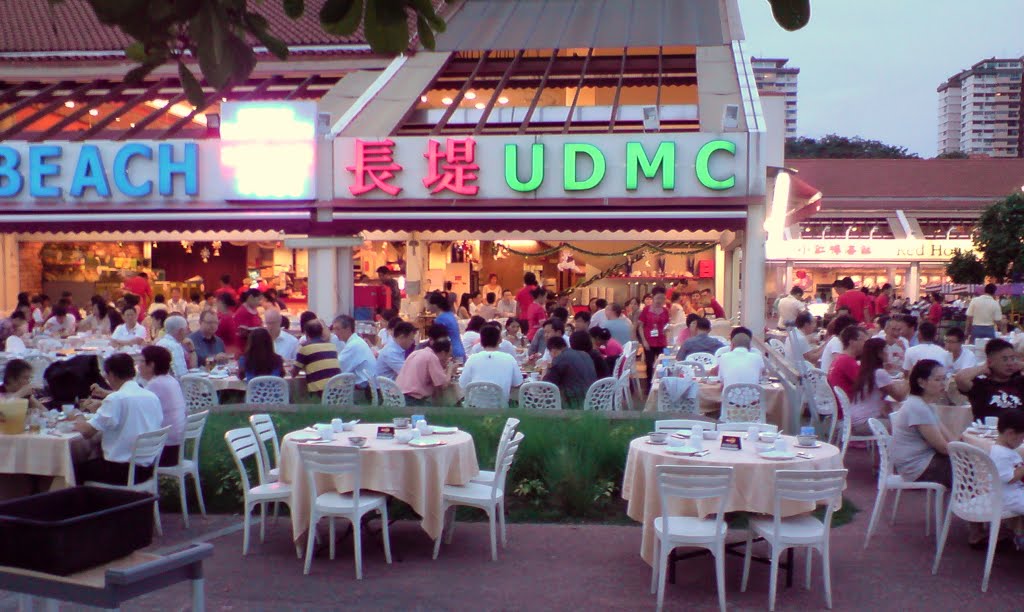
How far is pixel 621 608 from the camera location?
5.46 metres

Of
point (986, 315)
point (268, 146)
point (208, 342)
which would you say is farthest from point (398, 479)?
point (986, 315)

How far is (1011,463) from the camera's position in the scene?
594 cm

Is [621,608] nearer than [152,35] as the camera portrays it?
No

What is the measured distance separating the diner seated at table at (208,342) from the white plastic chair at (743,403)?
5.71 meters

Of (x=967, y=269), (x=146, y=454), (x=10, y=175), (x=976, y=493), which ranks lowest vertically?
(x=976, y=493)

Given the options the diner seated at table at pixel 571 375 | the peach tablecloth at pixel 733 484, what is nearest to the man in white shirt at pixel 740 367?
the diner seated at table at pixel 571 375

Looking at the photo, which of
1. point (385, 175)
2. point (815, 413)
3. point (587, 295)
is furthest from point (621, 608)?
point (587, 295)

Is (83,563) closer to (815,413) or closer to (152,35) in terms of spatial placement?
(152,35)

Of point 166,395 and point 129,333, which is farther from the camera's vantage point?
point 129,333

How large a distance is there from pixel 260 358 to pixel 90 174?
7.73 m

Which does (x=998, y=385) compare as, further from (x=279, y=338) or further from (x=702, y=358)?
(x=279, y=338)

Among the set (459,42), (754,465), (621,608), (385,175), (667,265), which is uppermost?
(459,42)

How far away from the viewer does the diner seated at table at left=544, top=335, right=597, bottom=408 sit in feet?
32.0

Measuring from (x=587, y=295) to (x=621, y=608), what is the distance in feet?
49.2
